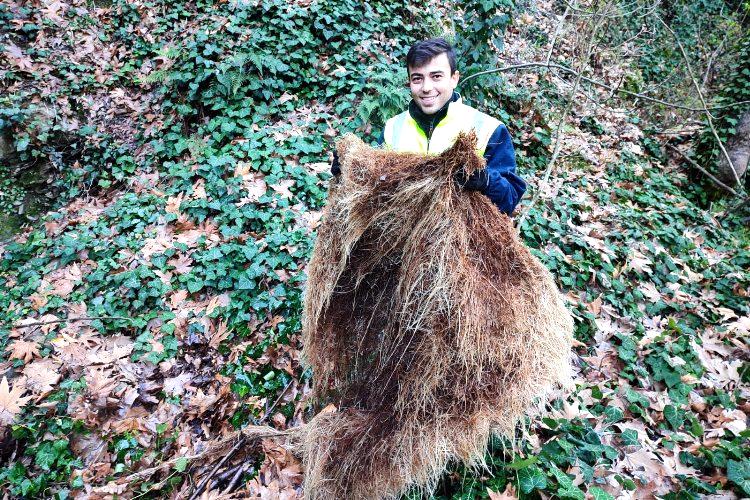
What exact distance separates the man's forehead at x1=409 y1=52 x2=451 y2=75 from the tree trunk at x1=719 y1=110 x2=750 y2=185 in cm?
657

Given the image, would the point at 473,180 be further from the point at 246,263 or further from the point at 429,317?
the point at 246,263

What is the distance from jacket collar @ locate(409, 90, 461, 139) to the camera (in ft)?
8.04

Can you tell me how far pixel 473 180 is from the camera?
1849mm

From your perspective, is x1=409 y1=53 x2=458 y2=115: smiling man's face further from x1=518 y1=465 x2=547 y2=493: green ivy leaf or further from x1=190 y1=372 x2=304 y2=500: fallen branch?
x1=190 y1=372 x2=304 y2=500: fallen branch

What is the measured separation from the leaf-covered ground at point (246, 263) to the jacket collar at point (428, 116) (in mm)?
2125

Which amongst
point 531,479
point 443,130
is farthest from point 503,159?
point 531,479

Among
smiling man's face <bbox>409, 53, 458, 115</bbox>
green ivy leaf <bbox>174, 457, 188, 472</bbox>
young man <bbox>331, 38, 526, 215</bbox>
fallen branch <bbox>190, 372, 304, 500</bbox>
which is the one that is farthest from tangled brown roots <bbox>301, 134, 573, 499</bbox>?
green ivy leaf <bbox>174, 457, 188, 472</bbox>

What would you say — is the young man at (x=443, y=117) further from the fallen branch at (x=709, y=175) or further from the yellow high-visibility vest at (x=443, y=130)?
the fallen branch at (x=709, y=175)

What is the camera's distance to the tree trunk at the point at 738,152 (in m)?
6.21

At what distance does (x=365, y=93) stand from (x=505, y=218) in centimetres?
434

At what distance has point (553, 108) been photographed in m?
7.22

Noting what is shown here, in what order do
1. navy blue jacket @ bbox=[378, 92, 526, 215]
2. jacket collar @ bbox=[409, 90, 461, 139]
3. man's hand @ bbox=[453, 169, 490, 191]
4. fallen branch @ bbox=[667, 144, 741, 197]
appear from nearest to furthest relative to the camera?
1. man's hand @ bbox=[453, 169, 490, 191]
2. navy blue jacket @ bbox=[378, 92, 526, 215]
3. jacket collar @ bbox=[409, 90, 461, 139]
4. fallen branch @ bbox=[667, 144, 741, 197]

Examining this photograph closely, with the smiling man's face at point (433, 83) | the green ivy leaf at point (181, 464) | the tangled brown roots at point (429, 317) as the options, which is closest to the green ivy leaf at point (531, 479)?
the tangled brown roots at point (429, 317)

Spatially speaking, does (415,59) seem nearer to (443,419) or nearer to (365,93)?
(443,419)
